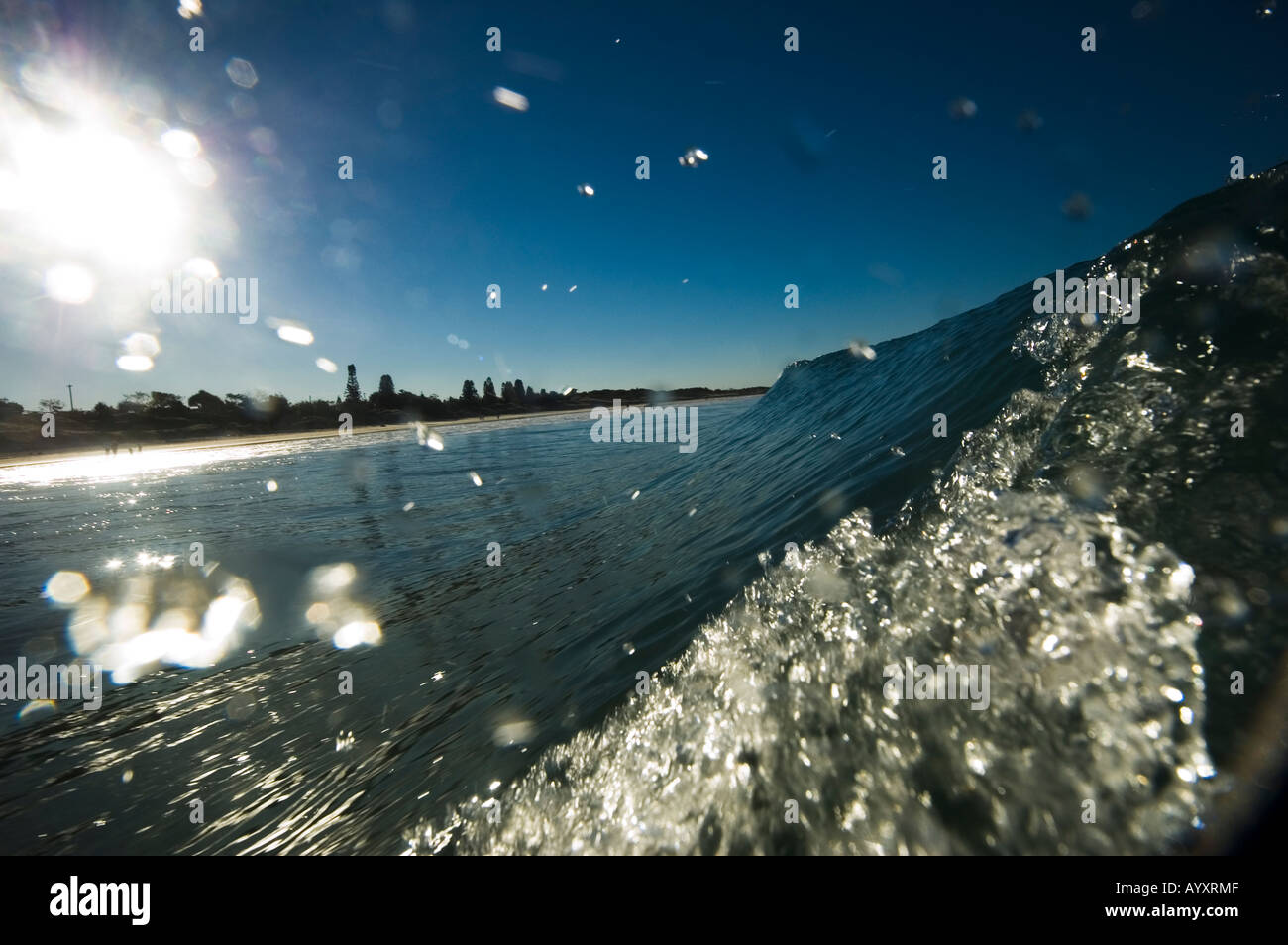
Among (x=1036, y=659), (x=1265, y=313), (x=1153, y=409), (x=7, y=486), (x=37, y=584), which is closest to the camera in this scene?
(x=1036, y=659)

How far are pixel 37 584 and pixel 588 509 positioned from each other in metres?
6.51

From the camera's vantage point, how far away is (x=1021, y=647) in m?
2.06

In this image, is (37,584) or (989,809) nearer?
(989,809)

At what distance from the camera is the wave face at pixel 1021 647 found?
167 cm

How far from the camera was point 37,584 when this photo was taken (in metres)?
6.23

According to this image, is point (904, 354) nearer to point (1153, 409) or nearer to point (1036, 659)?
point (1153, 409)

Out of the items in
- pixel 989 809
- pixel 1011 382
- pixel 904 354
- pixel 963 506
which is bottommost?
pixel 989 809

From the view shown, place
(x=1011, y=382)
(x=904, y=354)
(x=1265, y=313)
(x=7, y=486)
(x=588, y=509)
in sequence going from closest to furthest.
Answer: (x=1265, y=313) < (x=1011, y=382) < (x=588, y=509) < (x=904, y=354) < (x=7, y=486)

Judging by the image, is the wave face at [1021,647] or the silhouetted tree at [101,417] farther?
the silhouetted tree at [101,417]

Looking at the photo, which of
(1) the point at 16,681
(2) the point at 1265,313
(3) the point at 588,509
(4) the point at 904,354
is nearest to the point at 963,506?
(2) the point at 1265,313

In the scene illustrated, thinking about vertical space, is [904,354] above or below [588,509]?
above

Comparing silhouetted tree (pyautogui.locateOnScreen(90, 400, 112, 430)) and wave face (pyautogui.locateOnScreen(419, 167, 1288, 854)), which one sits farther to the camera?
silhouetted tree (pyautogui.locateOnScreen(90, 400, 112, 430))

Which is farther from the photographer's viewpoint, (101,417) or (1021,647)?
(101,417)

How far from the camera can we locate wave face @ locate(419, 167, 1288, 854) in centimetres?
167
